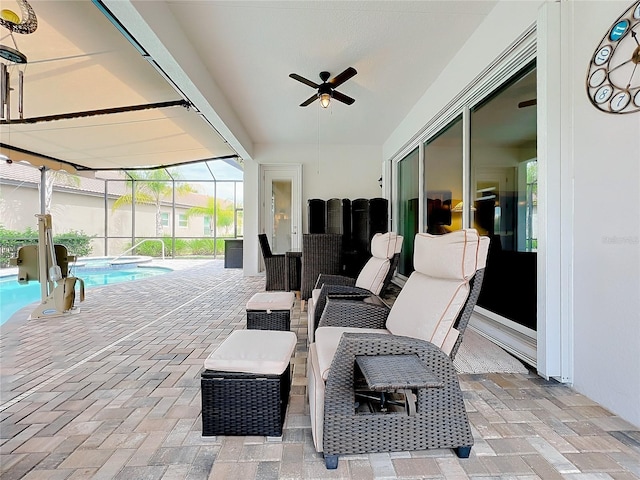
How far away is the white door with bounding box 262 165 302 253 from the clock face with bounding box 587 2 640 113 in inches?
223

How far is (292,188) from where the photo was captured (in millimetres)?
7176

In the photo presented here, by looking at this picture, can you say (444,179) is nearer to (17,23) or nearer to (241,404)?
(241,404)

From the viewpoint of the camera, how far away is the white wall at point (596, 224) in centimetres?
163

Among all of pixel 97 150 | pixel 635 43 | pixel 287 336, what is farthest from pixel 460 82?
pixel 97 150

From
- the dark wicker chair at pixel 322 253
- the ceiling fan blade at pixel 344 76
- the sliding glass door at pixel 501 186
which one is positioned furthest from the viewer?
the dark wicker chair at pixel 322 253

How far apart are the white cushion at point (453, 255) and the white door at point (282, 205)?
5.50 meters

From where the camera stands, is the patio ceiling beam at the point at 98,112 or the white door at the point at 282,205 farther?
the white door at the point at 282,205

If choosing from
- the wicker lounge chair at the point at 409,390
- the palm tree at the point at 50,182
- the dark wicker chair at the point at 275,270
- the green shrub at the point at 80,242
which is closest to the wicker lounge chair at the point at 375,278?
the wicker lounge chair at the point at 409,390

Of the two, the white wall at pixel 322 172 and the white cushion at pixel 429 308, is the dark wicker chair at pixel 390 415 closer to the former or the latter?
the white cushion at pixel 429 308

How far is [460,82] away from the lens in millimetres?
3385

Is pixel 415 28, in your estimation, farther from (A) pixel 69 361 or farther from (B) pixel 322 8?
(A) pixel 69 361

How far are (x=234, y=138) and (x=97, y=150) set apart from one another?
157 inches

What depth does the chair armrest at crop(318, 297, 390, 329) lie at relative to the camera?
208 cm

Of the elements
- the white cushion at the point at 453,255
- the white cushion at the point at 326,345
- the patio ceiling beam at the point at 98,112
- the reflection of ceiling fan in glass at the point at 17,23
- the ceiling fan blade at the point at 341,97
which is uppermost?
the patio ceiling beam at the point at 98,112
